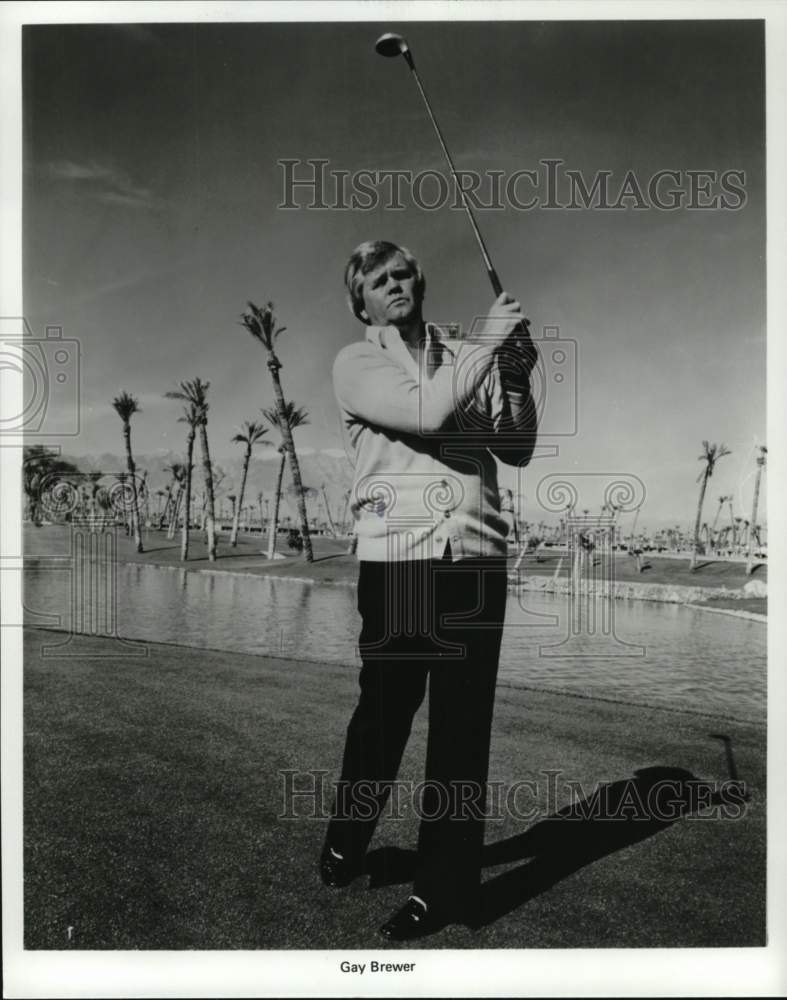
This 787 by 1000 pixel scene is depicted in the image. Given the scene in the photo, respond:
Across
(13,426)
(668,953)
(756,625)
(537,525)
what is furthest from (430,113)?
(668,953)

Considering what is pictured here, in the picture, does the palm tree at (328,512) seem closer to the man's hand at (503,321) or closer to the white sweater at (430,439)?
the white sweater at (430,439)

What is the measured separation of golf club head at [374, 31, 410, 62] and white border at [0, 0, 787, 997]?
0.11 m

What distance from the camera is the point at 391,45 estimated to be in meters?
3.51

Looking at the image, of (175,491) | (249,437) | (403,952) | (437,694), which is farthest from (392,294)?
(403,952)

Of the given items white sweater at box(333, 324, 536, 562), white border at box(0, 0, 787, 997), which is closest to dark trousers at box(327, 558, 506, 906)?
white sweater at box(333, 324, 536, 562)

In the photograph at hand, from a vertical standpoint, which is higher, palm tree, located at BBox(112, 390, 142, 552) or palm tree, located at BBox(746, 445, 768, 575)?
palm tree, located at BBox(112, 390, 142, 552)

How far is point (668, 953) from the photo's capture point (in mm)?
3357

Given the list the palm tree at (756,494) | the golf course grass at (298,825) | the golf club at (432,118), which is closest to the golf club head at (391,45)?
the golf club at (432,118)

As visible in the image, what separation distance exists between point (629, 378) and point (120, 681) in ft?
10.6

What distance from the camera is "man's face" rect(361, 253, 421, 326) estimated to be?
3.48 m

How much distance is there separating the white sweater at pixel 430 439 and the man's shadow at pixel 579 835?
1.48 metres

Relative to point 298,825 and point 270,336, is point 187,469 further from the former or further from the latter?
point 298,825

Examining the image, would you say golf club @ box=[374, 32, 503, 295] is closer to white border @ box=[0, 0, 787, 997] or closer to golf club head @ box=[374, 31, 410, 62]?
golf club head @ box=[374, 31, 410, 62]

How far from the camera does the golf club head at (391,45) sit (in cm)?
349
